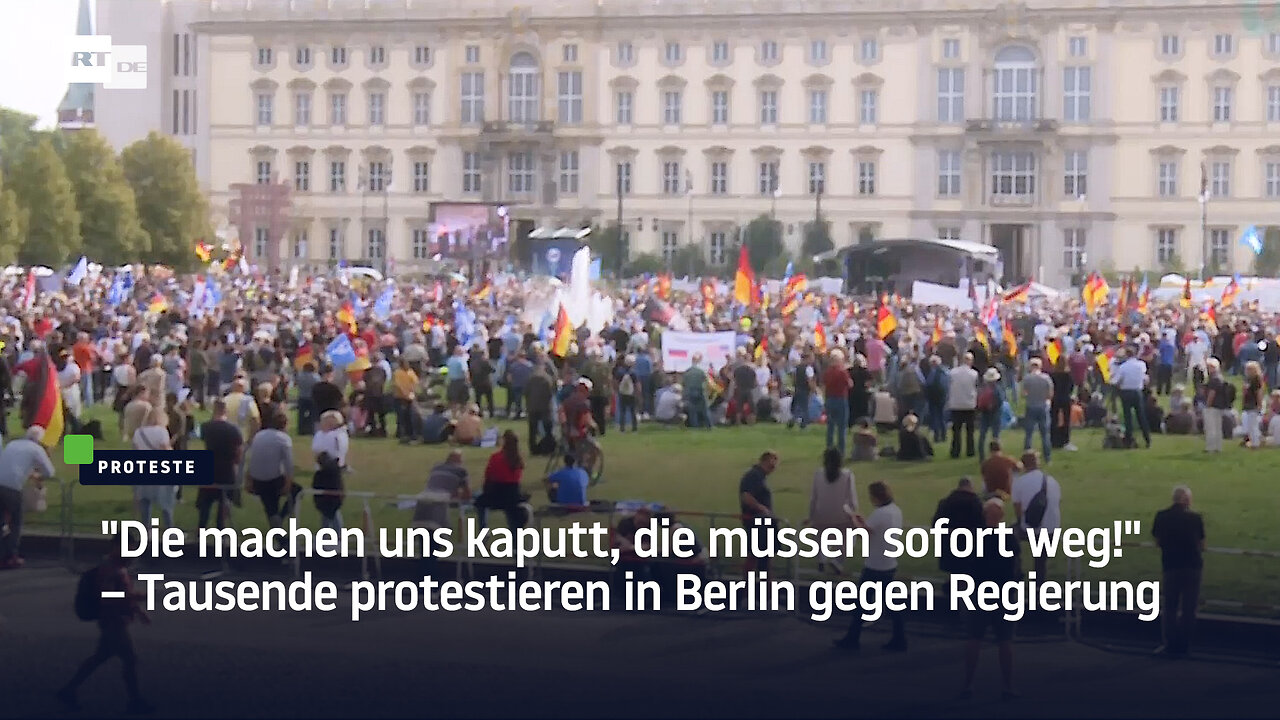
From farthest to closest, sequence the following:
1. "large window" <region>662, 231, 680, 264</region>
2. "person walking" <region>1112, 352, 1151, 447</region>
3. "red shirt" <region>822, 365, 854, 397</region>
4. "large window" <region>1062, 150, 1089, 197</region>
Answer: "large window" <region>662, 231, 680, 264</region> → "large window" <region>1062, 150, 1089, 197</region> → "person walking" <region>1112, 352, 1151, 447</region> → "red shirt" <region>822, 365, 854, 397</region>

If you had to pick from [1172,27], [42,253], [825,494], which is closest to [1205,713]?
[825,494]

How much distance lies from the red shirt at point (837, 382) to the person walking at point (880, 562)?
31.5ft

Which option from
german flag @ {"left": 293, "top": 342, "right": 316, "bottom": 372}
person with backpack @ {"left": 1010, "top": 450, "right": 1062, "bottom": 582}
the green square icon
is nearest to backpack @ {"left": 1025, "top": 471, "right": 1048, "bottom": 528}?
person with backpack @ {"left": 1010, "top": 450, "right": 1062, "bottom": 582}

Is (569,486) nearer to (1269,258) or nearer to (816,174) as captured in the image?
(1269,258)

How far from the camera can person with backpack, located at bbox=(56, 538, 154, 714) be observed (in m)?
11.5

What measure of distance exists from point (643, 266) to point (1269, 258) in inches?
849

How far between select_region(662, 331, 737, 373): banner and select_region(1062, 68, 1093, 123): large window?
54.0 m

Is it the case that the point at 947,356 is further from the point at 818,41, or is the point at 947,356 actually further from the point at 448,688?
the point at 818,41

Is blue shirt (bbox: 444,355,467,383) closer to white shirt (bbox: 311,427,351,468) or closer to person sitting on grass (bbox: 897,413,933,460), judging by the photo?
A: person sitting on grass (bbox: 897,413,933,460)

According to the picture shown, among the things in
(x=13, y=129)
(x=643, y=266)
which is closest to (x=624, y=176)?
(x=643, y=266)

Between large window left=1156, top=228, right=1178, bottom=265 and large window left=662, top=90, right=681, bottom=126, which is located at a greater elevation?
large window left=662, top=90, right=681, bottom=126

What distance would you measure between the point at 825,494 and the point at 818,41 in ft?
225

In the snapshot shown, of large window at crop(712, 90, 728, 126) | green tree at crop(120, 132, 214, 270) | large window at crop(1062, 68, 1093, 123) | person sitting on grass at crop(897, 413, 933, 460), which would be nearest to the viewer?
person sitting on grass at crop(897, 413, 933, 460)

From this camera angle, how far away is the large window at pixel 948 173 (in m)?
82.3
